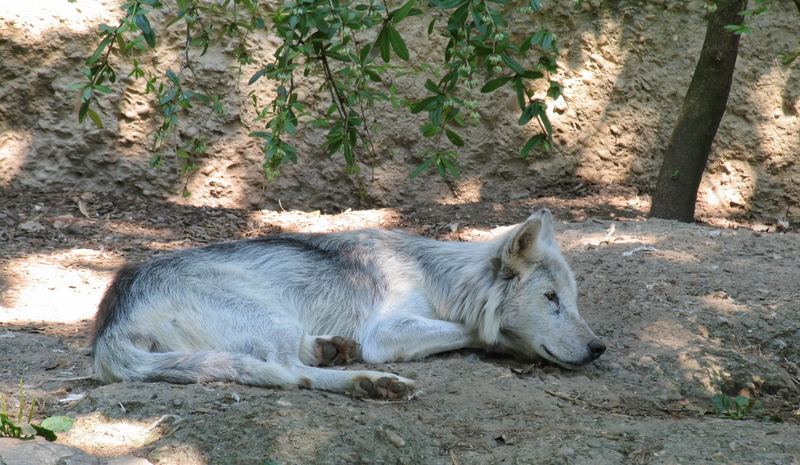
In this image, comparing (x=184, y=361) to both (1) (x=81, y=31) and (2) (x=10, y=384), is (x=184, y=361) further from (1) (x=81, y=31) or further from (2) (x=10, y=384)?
(1) (x=81, y=31)

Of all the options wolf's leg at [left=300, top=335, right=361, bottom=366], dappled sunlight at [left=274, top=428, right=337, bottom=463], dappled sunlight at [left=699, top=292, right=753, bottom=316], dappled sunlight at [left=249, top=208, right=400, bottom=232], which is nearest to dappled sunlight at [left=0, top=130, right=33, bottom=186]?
dappled sunlight at [left=249, top=208, right=400, bottom=232]

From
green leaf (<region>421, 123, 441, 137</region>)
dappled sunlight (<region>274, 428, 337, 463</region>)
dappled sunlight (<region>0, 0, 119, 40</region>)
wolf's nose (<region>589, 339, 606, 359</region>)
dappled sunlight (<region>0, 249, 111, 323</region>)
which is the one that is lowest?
dappled sunlight (<region>0, 249, 111, 323</region>)

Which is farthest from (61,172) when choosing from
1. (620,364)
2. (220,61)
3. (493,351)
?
(620,364)

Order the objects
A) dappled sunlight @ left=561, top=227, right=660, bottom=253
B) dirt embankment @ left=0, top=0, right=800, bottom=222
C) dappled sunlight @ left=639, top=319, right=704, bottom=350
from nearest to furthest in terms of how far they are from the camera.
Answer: dappled sunlight @ left=639, top=319, right=704, bottom=350
dappled sunlight @ left=561, top=227, right=660, bottom=253
dirt embankment @ left=0, top=0, right=800, bottom=222

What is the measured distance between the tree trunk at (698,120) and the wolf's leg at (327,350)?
4.49 m

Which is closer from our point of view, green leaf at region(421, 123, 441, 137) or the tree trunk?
green leaf at region(421, 123, 441, 137)

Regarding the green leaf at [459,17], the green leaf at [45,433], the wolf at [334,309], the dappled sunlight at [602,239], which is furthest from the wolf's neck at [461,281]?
the green leaf at [45,433]

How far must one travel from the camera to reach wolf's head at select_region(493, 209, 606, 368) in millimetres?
5027

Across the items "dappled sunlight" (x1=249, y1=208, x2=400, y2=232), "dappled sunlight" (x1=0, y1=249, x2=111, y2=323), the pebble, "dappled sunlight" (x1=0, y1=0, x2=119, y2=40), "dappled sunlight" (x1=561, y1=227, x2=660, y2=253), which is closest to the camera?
the pebble

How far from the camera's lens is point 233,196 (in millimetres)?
9297

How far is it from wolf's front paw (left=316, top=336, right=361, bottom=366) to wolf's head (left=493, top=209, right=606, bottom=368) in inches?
36.5

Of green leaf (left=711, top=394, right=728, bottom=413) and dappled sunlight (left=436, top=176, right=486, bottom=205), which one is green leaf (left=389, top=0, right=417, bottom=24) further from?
dappled sunlight (left=436, top=176, right=486, bottom=205)

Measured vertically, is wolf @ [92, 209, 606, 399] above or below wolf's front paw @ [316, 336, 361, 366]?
above

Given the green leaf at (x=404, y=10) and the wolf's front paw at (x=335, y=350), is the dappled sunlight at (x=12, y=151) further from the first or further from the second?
the green leaf at (x=404, y=10)
